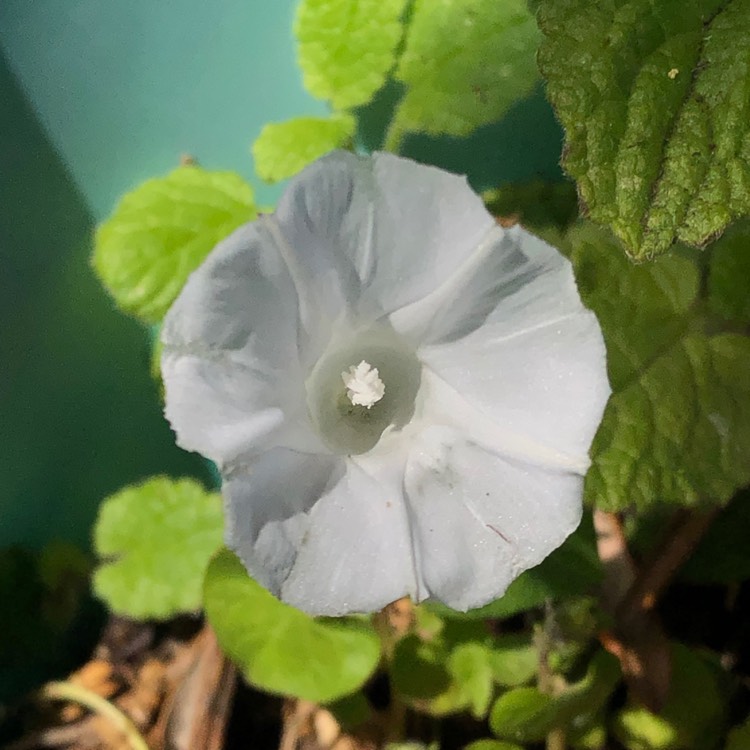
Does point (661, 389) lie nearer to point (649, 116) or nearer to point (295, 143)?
point (649, 116)

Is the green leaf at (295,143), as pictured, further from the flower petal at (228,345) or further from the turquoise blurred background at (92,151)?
the flower petal at (228,345)

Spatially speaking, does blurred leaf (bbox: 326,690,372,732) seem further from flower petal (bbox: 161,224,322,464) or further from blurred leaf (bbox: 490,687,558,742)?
flower petal (bbox: 161,224,322,464)

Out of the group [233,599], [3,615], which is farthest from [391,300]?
[3,615]

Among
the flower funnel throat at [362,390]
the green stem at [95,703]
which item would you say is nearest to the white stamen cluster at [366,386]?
the flower funnel throat at [362,390]

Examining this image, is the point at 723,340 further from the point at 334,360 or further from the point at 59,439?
the point at 59,439

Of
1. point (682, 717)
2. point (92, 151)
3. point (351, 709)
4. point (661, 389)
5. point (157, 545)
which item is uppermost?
point (92, 151)

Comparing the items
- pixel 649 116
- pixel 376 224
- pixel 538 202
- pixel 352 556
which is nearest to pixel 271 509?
pixel 352 556

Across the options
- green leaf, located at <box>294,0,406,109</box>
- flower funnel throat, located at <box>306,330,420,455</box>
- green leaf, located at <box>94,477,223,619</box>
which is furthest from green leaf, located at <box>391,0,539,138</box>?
green leaf, located at <box>94,477,223,619</box>
